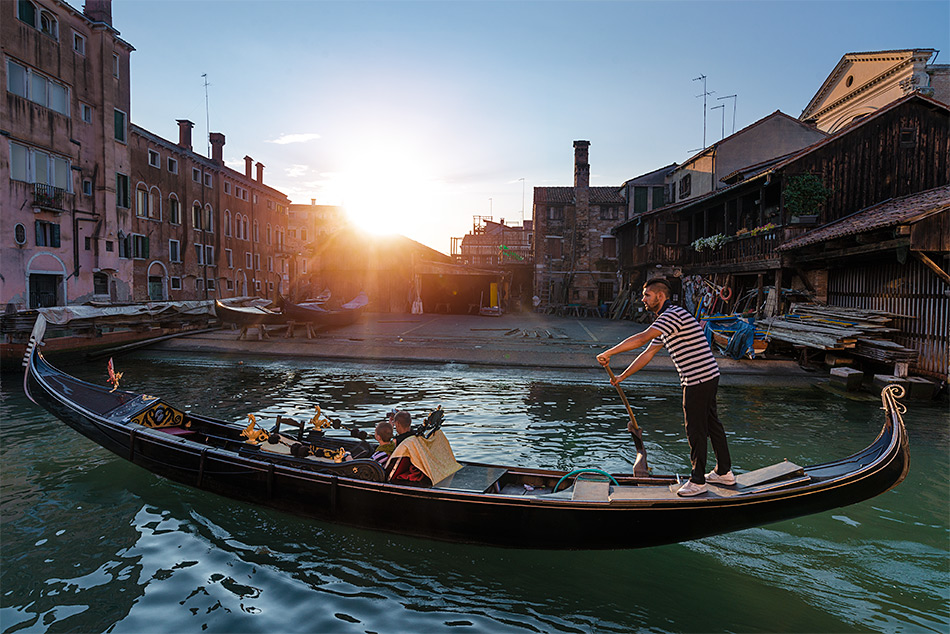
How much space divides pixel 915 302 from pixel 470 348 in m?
11.0

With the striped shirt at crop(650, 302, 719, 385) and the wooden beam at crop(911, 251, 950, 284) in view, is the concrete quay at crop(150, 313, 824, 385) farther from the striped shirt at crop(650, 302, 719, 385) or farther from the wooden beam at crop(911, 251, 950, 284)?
the striped shirt at crop(650, 302, 719, 385)

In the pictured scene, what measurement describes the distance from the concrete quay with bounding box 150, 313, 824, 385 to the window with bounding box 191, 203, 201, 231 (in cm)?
1274

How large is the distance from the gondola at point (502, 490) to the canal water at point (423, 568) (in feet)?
0.79

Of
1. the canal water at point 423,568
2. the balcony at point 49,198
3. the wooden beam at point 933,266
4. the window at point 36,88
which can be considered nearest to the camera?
the canal water at point 423,568

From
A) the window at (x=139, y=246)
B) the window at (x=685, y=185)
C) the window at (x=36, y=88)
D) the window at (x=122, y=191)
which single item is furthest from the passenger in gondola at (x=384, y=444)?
the window at (x=139, y=246)

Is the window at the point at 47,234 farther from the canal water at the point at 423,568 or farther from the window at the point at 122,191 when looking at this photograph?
the canal water at the point at 423,568

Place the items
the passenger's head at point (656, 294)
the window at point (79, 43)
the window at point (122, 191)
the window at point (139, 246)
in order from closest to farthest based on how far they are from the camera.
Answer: the passenger's head at point (656, 294)
the window at point (79, 43)
the window at point (122, 191)
the window at point (139, 246)

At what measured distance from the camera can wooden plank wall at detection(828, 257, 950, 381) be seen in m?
11.0

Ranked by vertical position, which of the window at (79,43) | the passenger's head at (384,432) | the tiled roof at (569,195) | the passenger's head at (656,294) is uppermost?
the window at (79,43)

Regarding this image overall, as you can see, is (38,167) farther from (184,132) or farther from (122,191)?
(184,132)

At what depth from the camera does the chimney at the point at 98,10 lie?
23.8 metres

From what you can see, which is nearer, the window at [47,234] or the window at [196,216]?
the window at [47,234]

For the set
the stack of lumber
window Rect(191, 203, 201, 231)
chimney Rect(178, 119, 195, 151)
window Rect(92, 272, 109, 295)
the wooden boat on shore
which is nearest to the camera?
the stack of lumber

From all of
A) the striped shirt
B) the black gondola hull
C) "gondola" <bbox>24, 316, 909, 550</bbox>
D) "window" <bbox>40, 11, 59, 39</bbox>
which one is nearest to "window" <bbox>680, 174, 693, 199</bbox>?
"gondola" <bbox>24, 316, 909, 550</bbox>
